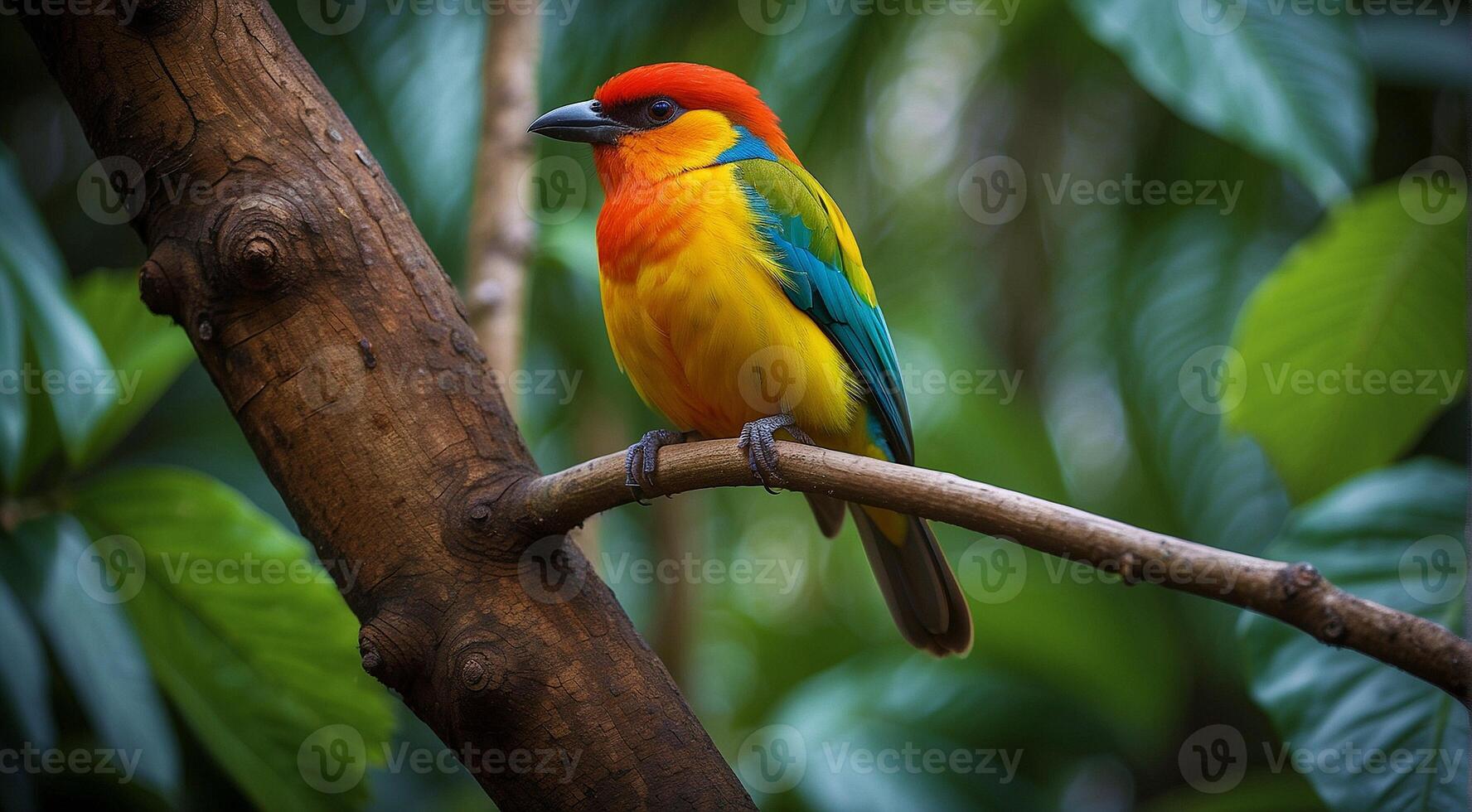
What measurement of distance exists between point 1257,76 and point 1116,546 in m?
2.55

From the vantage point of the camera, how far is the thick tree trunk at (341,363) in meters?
1.82

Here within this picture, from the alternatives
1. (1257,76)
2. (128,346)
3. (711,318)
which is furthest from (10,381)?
(1257,76)

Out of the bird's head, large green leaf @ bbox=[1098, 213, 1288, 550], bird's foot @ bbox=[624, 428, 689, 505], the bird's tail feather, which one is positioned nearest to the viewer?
bird's foot @ bbox=[624, 428, 689, 505]

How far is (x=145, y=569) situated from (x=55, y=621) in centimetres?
25

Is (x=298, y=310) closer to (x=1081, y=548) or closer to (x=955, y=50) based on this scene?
(x=1081, y=548)

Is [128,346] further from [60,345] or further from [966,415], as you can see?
[966,415]

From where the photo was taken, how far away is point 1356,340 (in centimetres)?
312

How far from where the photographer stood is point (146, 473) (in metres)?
2.93

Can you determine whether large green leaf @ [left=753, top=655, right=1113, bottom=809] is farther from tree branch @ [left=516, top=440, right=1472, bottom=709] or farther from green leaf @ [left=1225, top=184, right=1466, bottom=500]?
tree branch @ [left=516, top=440, right=1472, bottom=709]

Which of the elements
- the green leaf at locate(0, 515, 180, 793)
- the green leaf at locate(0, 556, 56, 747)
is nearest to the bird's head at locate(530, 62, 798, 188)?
the green leaf at locate(0, 515, 180, 793)

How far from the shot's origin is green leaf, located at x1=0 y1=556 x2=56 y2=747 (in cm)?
277

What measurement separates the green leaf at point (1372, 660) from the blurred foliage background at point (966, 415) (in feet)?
0.04

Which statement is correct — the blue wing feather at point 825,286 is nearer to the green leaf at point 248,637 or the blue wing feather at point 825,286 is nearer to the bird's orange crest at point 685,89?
the bird's orange crest at point 685,89

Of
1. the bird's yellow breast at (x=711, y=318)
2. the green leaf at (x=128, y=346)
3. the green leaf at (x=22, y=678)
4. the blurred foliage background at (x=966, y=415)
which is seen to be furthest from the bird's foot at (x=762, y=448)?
the green leaf at (x=22, y=678)
